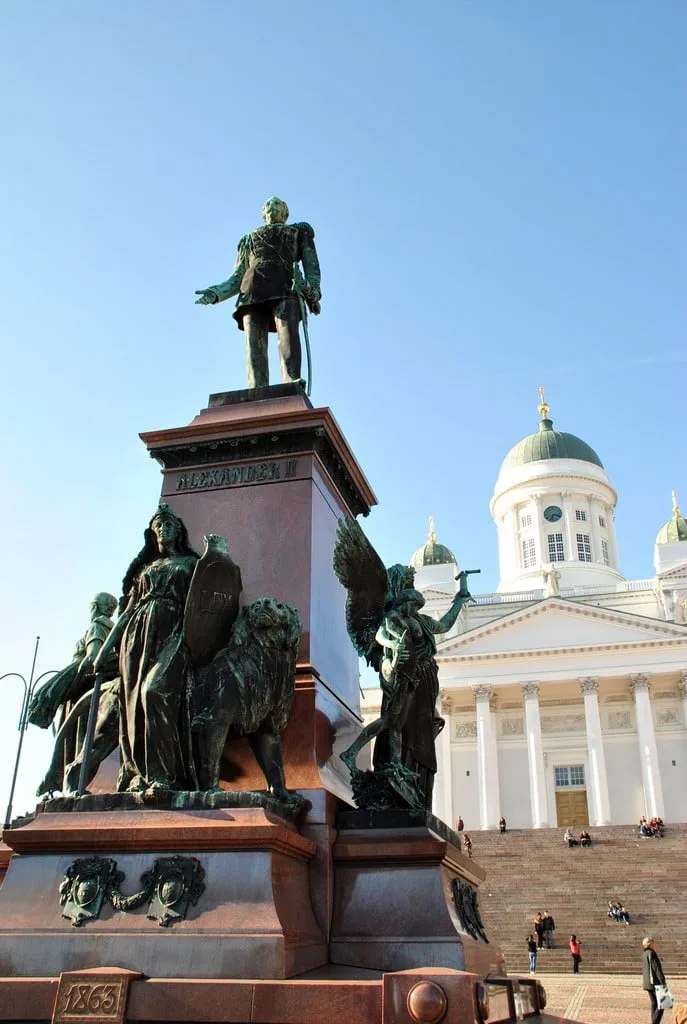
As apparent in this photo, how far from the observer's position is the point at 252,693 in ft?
16.5

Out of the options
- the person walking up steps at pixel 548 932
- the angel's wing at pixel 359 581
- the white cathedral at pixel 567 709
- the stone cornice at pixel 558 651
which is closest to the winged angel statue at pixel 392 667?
Answer: the angel's wing at pixel 359 581

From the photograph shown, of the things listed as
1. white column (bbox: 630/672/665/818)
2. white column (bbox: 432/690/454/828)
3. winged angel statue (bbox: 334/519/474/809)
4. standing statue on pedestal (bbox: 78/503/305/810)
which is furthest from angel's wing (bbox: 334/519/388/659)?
white column (bbox: 630/672/665/818)

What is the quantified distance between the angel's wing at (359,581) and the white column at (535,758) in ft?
163

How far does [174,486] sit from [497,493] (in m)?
69.7

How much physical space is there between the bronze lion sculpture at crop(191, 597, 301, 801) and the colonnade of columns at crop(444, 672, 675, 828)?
50729 millimetres

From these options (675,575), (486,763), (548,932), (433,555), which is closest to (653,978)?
(548,932)

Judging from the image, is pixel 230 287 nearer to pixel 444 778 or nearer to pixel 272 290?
pixel 272 290

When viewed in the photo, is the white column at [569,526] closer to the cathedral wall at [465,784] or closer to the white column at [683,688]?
the white column at [683,688]

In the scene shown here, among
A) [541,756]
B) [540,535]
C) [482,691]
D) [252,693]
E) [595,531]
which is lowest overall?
[252,693]

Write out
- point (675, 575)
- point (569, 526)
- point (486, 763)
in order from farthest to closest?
point (569, 526), point (675, 575), point (486, 763)

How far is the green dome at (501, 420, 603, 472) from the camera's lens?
242 ft

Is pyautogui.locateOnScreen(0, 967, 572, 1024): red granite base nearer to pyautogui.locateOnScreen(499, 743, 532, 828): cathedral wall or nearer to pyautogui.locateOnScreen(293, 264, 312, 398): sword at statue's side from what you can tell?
pyautogui.locateOnScreen(293, 264, 312, 398): sword at statue's side

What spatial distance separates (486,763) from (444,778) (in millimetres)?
2712

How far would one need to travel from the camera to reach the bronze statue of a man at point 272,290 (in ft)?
24.8
